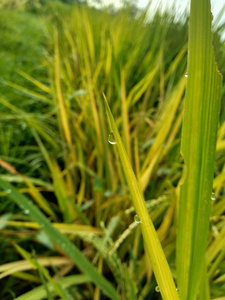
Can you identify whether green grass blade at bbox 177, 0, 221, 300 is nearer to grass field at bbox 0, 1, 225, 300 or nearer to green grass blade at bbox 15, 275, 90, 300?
grass field at bbox 0, 1, 225, 300

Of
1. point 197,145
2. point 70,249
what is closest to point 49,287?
point 70,249

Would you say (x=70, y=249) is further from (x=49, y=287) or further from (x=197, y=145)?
(x=197, y=145)

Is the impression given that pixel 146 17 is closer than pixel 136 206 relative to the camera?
No

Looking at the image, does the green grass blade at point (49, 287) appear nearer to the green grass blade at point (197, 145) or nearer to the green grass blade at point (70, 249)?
the green grass blade at point (70, 249)

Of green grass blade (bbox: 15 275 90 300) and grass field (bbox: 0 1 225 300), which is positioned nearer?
grass field (bbox: 0 1 225 300)

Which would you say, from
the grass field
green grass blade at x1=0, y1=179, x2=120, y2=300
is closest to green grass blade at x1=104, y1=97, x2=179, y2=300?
the grass field

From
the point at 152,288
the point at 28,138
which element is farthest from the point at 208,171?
the point at 28,138

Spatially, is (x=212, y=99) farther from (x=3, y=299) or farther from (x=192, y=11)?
(x=3, y=299)

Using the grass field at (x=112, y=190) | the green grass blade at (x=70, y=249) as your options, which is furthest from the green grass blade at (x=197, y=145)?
the green grass blade at (x=70, y=249)
